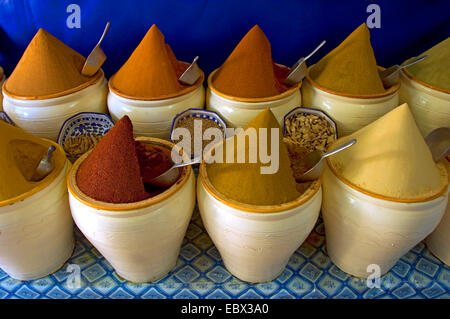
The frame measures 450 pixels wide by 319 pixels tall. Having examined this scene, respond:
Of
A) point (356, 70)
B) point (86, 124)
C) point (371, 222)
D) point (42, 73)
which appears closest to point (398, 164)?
point (371, 222)

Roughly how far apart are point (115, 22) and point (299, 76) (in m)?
0.60

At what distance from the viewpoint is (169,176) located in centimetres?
73

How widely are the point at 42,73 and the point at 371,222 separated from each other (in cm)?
90

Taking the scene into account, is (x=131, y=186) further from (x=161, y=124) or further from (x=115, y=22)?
(x=115, y=22)

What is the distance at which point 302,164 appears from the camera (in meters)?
0.81

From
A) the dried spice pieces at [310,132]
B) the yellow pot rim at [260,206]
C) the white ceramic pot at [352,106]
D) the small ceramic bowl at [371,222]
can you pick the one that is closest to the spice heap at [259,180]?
the yellow pot rim at [260,206]

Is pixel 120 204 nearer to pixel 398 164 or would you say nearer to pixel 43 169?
pixel 43 169

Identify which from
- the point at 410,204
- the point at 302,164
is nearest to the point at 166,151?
the point at 302,164

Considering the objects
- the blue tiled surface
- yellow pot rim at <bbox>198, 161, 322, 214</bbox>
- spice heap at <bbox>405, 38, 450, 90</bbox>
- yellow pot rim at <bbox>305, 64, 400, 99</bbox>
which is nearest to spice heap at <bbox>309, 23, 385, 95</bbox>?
yellow pot rim at <bbox>305, 64, 400, 99</bbox>

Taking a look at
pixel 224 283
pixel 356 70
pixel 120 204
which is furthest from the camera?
pixel 356 70

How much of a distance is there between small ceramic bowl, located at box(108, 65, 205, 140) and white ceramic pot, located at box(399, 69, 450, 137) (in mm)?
613

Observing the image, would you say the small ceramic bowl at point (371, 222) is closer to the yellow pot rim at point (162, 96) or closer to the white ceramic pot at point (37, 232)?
the yellow pot rim at point (162, 96)

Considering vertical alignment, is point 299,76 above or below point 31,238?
above

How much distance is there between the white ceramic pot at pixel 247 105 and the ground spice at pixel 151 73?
12 centimetres
